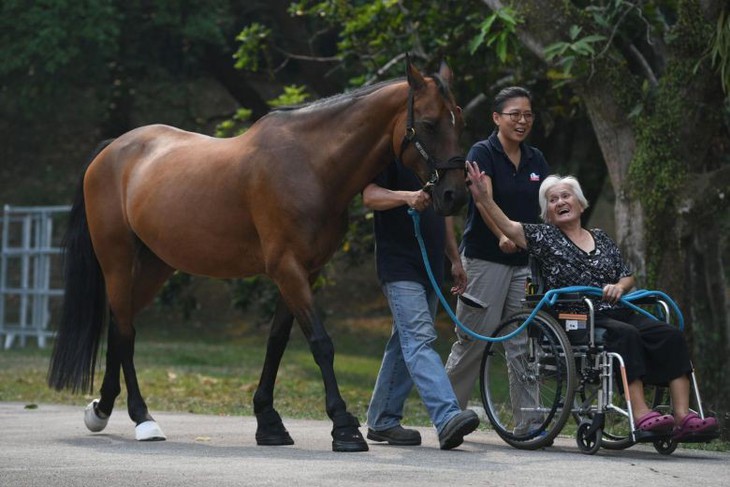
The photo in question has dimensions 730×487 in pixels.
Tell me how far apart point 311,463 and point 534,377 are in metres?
1.56

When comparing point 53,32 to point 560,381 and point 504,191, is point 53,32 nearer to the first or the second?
Result: point 504,191

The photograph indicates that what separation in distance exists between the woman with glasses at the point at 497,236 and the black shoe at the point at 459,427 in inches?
31.3

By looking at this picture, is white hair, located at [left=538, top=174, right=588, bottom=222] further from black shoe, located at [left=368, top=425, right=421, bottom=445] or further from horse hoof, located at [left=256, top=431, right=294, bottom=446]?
horse hoof, located at [left=256, top=431, right=294, bottom=446]

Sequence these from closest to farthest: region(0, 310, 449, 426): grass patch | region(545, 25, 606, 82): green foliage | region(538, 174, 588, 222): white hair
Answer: region(538, 174, 588, 222): white hair, region(545, 25, 606, 82): green foliage, region(0, 310, 449, 426): grass patch

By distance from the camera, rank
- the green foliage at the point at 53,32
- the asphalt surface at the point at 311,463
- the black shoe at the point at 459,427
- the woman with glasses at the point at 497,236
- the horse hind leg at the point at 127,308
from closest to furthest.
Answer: the asphalt surface at the point at 311,463 → the black shoe at the point at 459,427 → the woman with glasses at the point at 497,236 → the horse hind leg at the point at 127,308 → the green foliage at the point at 53,32

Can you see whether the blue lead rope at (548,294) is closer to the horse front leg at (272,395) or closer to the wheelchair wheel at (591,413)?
the wheelchair wheel at (591,413)

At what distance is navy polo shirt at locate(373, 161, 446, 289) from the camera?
25.6 ft

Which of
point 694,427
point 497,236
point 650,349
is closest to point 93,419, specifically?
point 497,236

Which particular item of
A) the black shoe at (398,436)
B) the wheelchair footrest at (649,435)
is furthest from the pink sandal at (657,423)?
the black shoe at (398,436)

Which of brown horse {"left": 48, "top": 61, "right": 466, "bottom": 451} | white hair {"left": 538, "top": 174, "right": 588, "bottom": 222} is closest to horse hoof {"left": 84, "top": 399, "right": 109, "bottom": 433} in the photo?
brown horse {"left": 48, "top": 61, "right": 466, "bottom": 451}

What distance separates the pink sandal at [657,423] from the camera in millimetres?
7082

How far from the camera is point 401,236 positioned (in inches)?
310

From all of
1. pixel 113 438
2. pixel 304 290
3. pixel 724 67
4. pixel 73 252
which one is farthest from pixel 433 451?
pixel 724 67

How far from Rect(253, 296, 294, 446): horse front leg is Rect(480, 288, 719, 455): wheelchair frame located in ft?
3.82
